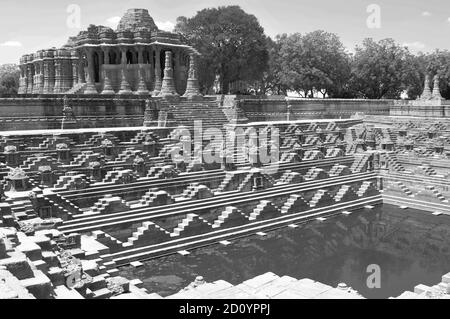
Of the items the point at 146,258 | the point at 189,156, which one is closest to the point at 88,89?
the point at 189,156

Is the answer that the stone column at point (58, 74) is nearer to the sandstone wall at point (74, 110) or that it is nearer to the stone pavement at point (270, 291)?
the sandstone wall at point (74, 110)

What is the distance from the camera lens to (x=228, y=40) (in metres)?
42.8

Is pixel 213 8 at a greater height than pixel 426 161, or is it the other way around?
pixel 213 8

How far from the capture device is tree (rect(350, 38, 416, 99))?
172ft

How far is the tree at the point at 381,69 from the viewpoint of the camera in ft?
172

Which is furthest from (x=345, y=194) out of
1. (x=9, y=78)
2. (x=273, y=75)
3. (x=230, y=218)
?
(x=9, y=78)

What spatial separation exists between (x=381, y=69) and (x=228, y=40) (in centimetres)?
2015

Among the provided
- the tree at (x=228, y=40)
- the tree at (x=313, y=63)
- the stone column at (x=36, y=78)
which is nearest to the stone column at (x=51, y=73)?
the stone column at (x=36, y=78)

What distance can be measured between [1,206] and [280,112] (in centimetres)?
2613

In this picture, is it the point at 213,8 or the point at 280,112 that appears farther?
the point at 213,8

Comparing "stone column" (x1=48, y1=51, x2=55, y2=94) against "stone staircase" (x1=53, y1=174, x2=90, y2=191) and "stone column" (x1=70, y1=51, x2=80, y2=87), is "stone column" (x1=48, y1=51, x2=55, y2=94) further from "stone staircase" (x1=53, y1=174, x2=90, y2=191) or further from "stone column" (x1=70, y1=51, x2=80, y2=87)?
"stone staircase" (x1=53, y1=174, x2=90, y2=191)

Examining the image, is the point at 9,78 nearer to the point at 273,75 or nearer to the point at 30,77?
the point at 30,77

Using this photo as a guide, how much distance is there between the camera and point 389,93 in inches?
2181
